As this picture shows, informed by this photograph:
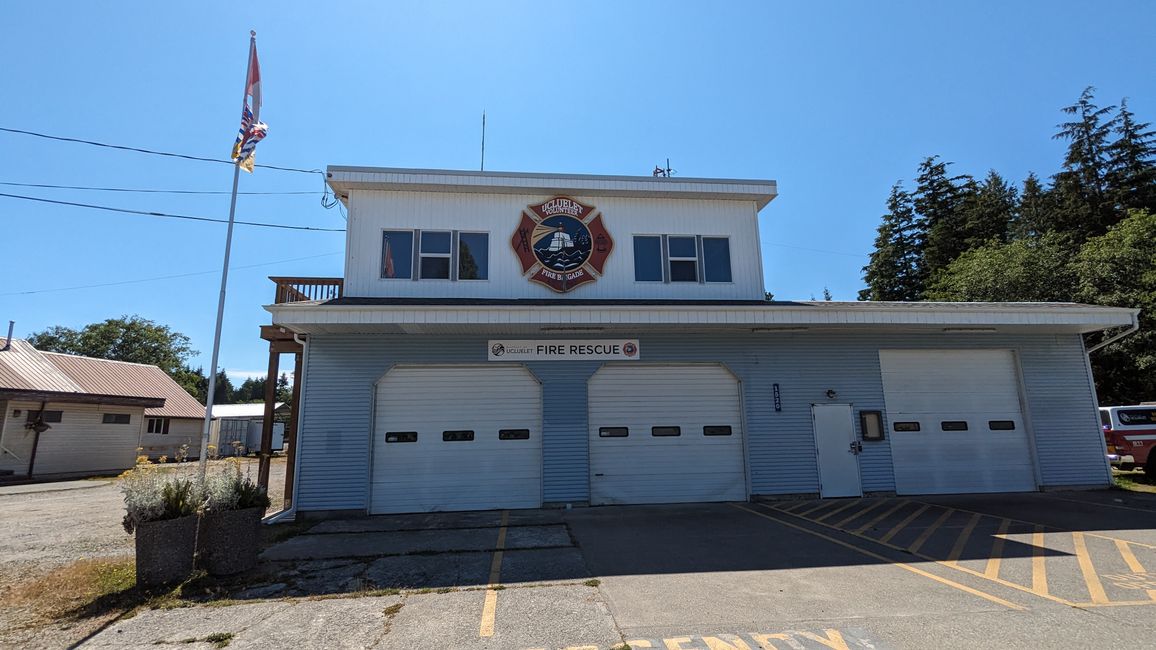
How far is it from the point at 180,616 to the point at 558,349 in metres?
7.73

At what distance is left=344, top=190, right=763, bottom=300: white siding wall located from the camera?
40.8 ft

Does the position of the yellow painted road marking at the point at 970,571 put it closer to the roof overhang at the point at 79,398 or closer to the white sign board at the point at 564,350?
the white sign board at the point at 564,350

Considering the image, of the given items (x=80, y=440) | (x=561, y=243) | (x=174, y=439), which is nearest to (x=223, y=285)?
(x=561, y=243)

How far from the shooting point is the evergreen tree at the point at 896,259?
1594 inches

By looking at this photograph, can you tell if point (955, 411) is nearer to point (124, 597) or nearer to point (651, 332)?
point (651, 332)

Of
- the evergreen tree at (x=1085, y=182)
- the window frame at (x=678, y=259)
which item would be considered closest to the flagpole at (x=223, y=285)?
the window frame at (x=678, y=259)

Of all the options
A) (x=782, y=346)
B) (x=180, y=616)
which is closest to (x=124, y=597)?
(x=180, y=616)

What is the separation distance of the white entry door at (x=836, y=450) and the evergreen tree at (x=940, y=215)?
106 feet

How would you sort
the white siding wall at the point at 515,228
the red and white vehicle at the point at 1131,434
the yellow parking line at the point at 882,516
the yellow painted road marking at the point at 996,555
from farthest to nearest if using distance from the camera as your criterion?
the red and white vehicle at the point at 1131,434 < the white siding wall at the point at 515,228 < the yellow parking line at the point at 882,516 < the yellow painted road marking at the point at 996,555

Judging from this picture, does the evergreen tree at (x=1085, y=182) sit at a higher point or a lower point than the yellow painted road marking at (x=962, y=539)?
higher

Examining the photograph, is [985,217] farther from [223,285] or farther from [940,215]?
[223,285]

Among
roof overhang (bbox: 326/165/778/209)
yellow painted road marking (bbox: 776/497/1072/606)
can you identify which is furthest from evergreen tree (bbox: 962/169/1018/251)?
yellow painted road marking (bbox: 776/497/1072/606)

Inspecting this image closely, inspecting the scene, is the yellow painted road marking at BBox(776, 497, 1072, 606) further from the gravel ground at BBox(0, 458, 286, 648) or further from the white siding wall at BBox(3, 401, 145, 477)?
the white siding wall at BBox(3, 401, 145, 477)

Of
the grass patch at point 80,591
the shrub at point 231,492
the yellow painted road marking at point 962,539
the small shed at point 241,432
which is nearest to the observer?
the grass patch at point 80,591
